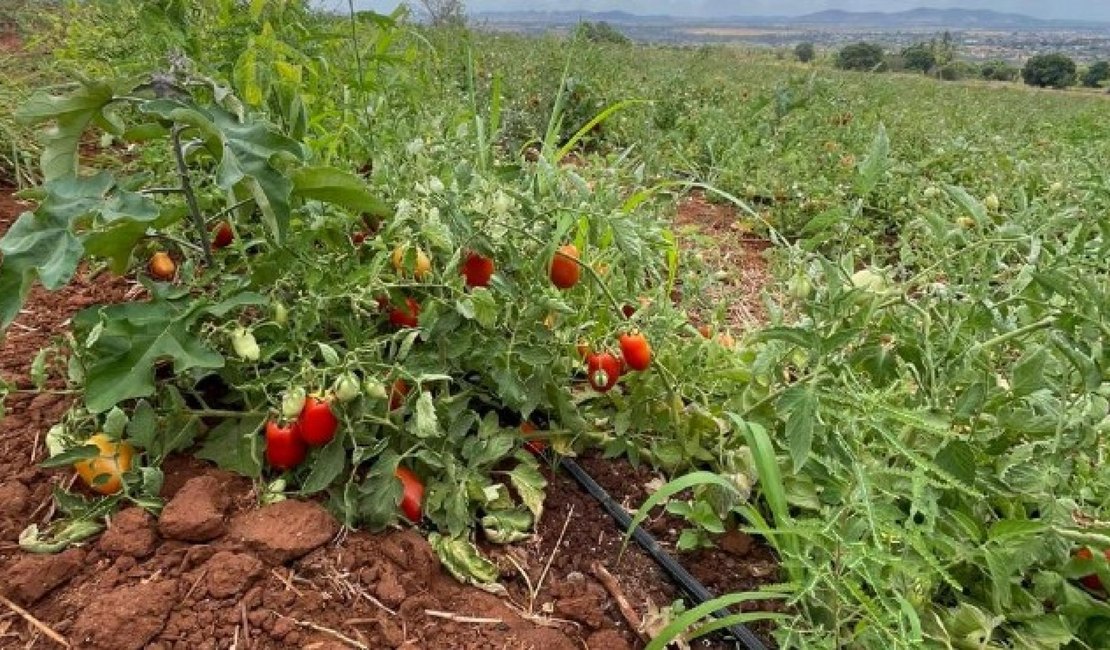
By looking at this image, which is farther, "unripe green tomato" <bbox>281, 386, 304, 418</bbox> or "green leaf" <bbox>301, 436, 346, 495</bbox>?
"green leaf" <bbox>301, 436, 346, 495</bbox>

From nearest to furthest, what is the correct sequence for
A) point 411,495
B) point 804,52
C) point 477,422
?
point 411,495 → point 477,422 → point 804,52

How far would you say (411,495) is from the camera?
62.9 inches

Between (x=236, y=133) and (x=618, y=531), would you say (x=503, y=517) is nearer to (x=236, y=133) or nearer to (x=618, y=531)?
(x=618, y=531)

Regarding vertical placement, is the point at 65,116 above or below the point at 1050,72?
above

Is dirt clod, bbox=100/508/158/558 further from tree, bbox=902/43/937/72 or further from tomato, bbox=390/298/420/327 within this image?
tree, bbox=902/43/937/72

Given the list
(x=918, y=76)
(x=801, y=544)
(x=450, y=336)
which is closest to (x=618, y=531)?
(x=801, y=544)

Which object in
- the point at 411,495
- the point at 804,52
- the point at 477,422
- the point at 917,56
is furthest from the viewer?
the point at 804,52

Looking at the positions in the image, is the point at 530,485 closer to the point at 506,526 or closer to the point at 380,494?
the point at 506,526

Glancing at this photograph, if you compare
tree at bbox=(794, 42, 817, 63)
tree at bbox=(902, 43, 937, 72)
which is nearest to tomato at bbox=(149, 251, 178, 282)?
tree at bbox=(902, 43, 937, 72)

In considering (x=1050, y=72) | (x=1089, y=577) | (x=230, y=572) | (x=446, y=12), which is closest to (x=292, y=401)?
(x=230, y=572)

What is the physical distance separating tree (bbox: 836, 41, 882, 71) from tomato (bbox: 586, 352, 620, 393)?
1220 cm

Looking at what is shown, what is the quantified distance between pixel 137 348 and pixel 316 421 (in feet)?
1.06

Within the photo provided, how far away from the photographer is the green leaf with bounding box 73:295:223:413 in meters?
1.37

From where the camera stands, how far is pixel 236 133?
1244mm
